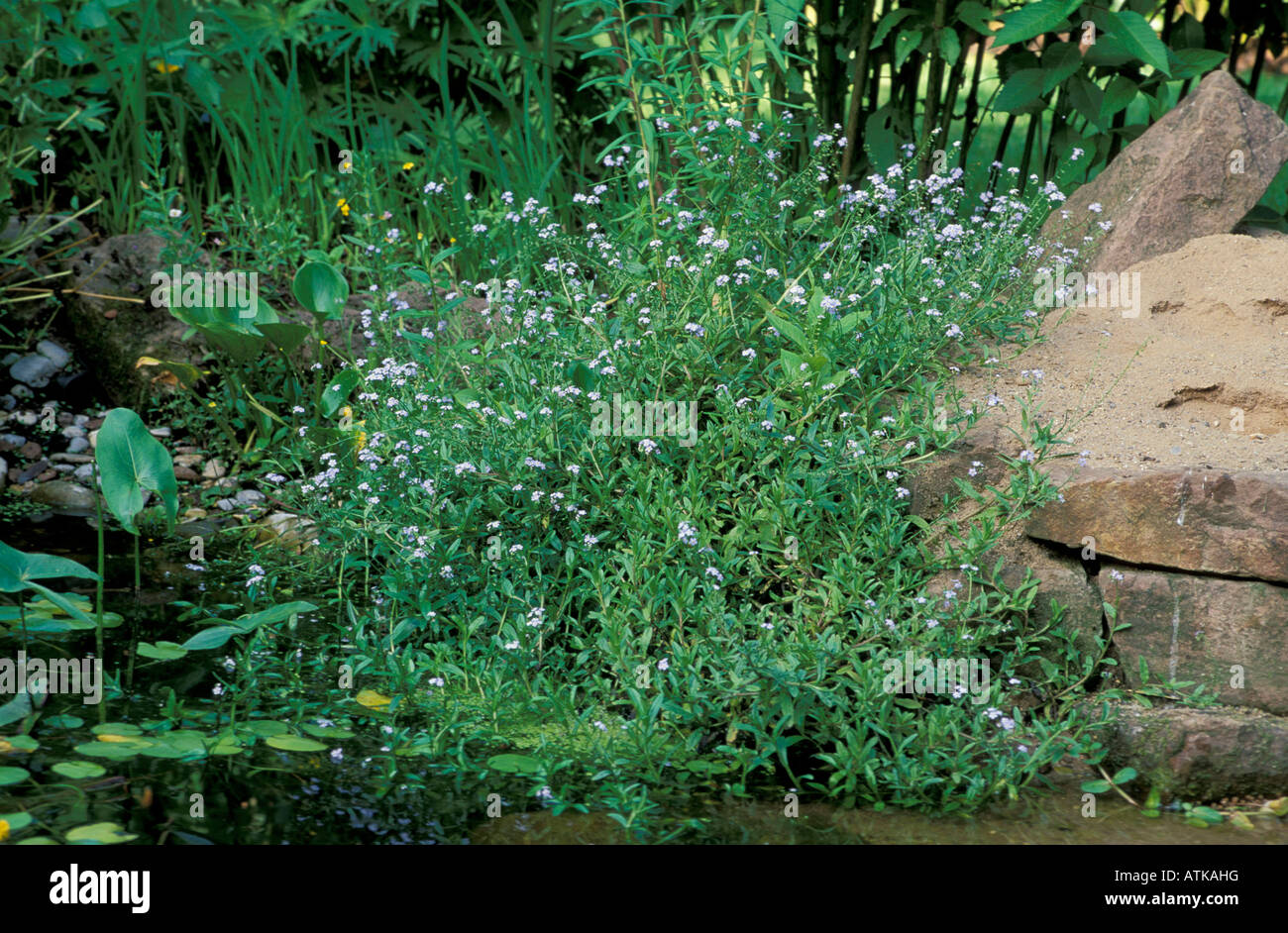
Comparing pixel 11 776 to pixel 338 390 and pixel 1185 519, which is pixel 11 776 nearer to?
pixel 338 390

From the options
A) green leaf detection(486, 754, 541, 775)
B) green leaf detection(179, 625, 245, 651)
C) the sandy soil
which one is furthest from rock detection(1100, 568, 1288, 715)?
green leaf detection(179, 625, 245, 651)

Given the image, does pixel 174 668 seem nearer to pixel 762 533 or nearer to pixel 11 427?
pixel 762 533

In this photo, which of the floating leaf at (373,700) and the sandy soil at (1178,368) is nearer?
the floating leaf at (373,700)

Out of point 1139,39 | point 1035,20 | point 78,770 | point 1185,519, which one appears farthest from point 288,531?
point 1139,39

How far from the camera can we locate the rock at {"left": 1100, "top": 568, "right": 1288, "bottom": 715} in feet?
10.2

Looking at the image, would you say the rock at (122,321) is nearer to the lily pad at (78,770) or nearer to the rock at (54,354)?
the rock at (54,354)

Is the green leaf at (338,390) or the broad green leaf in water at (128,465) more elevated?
the green leaf at (338,390)

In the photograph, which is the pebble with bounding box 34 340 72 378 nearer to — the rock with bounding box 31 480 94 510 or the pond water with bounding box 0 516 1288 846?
the rock with bounding box 31 480 94 510

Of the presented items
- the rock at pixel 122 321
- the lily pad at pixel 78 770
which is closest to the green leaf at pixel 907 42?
the rock at pixel 122 321

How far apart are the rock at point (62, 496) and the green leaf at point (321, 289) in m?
1.13

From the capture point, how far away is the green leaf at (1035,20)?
4.62 metres

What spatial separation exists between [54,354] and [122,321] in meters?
0.37

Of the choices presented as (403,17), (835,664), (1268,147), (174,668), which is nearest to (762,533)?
(835,664)

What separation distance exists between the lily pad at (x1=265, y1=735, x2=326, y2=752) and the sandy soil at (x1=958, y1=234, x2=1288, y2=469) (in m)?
2.09
